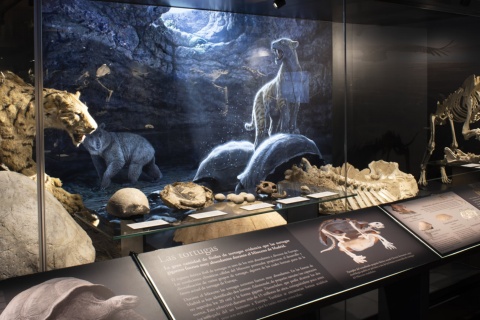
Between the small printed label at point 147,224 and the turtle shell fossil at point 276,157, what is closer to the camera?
the small printed label at point 147,224

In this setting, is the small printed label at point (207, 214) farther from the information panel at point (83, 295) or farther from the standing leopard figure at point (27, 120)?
the standing leopard figure at point (27, 120)

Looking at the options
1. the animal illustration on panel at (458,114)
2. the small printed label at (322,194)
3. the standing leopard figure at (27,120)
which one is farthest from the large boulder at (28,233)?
the animal illustration on panel at (458,114)

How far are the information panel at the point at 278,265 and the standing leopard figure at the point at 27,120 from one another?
0.85m

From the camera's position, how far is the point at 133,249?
250 cm

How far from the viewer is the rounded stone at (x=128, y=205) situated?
263 centimetres

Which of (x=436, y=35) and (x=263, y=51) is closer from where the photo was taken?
(x=263, y=51)

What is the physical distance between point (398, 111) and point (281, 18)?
152cm

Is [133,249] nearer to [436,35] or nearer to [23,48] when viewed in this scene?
[23,48]

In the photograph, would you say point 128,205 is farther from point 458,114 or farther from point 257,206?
point 458,114

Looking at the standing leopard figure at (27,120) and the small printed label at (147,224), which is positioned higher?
the standing leopard figure at (27,120)

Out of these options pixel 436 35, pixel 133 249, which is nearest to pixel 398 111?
pixel 436 35

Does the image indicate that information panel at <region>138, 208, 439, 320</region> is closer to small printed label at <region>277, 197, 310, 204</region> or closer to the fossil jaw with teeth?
small printed label at <region>277, 197, 310, 204</region>

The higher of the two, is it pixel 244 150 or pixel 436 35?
pixel 436 35

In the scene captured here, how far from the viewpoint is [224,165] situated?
360 centimetres
